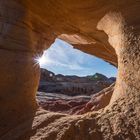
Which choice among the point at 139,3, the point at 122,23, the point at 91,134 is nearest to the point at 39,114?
the point at 91,134

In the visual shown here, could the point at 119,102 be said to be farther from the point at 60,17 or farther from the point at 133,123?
the point at 60,17

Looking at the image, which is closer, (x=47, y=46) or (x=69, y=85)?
(x=47, y=46)

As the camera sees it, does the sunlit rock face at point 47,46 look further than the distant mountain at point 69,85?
No

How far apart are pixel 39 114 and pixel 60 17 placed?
1.66 m

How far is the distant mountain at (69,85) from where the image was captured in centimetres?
1306

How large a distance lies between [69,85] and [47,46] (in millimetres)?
8969

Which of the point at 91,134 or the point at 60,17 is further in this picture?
the point at 60,17

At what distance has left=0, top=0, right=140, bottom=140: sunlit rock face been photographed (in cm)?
295

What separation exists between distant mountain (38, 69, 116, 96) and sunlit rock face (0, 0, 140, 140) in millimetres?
8270

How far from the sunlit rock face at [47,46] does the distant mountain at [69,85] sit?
827 centimetres

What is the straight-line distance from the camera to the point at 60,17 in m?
4.66

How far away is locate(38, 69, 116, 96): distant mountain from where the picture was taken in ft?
42.9

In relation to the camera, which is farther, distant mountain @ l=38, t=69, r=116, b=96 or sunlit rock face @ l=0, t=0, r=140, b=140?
distant mountain @ l=38, t=69, r=116, b=96

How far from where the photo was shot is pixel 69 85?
44.8 ft
